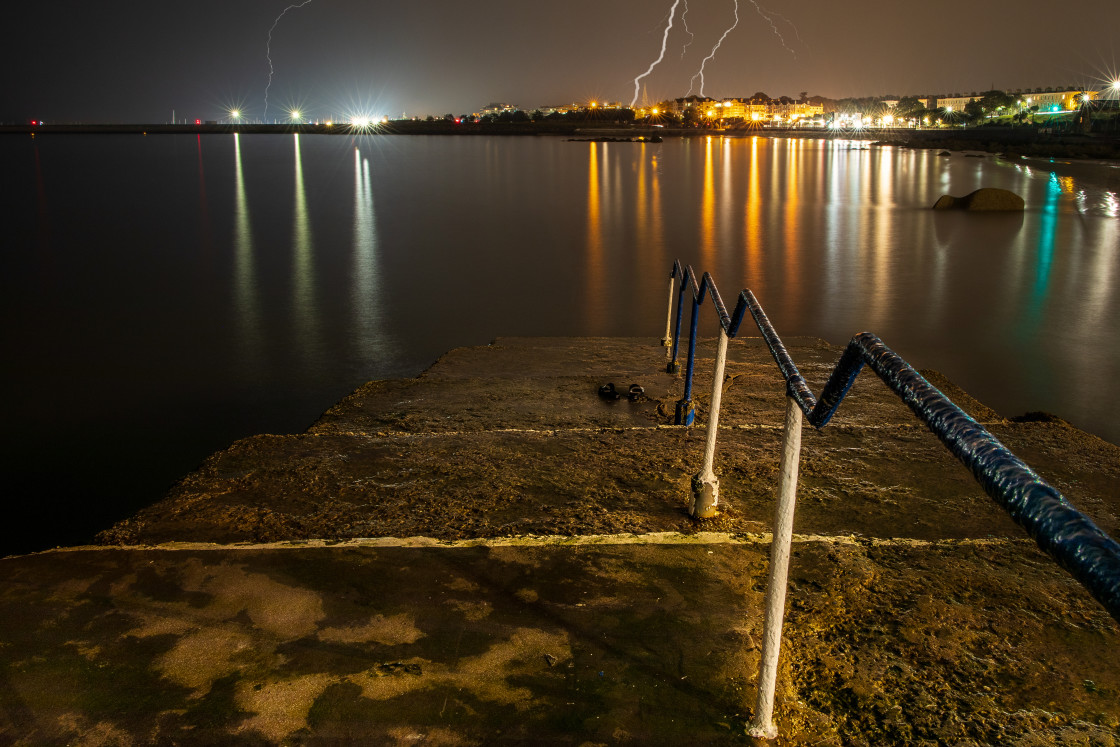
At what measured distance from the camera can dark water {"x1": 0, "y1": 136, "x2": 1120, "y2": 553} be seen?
10.2 m

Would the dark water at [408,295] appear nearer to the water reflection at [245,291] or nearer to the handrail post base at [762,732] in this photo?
the water reflection at [245,291]

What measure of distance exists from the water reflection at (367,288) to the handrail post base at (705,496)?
1003 centimetres

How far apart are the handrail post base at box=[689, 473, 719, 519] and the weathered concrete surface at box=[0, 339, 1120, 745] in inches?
3.0

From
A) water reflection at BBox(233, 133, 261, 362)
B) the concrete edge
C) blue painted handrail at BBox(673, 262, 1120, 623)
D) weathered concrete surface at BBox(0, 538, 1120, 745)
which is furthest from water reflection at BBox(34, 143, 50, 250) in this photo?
blue painted handrail at BBox(673, 262, 1120, 623)

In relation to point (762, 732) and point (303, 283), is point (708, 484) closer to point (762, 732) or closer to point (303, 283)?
point (762, 732)

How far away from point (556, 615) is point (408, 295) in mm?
15987

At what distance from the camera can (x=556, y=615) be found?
2744 mm

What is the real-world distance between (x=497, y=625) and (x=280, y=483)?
87.3 inches

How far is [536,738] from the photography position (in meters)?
2.20

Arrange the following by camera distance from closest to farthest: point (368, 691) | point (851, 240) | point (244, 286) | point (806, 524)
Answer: point (368, 691)
point (806, 524)
point (244, 286)
point (851, 240)

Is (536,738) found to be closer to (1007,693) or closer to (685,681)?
(685,681)

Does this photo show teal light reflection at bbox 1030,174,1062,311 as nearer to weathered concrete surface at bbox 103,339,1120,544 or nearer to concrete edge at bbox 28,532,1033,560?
weathered concrete surface at bbox 103,339,1120,544

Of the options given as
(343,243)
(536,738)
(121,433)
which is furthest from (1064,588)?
(343,243)

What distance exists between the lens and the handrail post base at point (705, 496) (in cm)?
366
